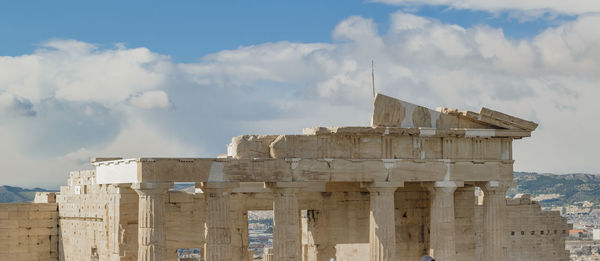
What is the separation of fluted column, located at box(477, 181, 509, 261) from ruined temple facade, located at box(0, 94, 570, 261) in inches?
1.4

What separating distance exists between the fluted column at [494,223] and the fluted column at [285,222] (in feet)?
24.4

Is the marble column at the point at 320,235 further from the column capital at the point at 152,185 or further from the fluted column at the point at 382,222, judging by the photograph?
the column capital at the point at 152,185

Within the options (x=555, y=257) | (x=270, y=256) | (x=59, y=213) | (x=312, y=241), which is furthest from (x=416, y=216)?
(x=59, y=213)

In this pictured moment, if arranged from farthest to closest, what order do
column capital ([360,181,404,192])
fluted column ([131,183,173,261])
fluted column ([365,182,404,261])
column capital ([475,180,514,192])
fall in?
column capital ([475,180,514,192]) < fluted column ([365,182,404,261]) < column capital ([360,181,404,192]) < fluted column ([131,183,173,261])

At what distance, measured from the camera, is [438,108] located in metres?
33.3

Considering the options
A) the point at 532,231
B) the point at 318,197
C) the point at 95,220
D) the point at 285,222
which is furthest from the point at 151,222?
the point at 532,231

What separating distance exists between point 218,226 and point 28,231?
11.0m

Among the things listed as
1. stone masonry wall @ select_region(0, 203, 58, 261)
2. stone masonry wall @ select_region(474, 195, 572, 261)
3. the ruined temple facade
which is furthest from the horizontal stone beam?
stone masonry wall @ select_region(474, 195, 572, 261)

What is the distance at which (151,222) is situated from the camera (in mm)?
28422

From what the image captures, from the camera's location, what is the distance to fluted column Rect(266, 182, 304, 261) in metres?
29.9

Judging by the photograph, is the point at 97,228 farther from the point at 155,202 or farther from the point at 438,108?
the point at 438,108

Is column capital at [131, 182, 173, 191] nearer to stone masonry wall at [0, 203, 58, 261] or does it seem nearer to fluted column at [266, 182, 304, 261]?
fluted column at [266, 182, 304, 261]

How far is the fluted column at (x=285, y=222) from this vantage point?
29.9 meters

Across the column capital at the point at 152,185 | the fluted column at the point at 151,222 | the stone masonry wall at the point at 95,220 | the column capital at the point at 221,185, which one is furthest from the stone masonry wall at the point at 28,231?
the column capital at the point at 221,185
